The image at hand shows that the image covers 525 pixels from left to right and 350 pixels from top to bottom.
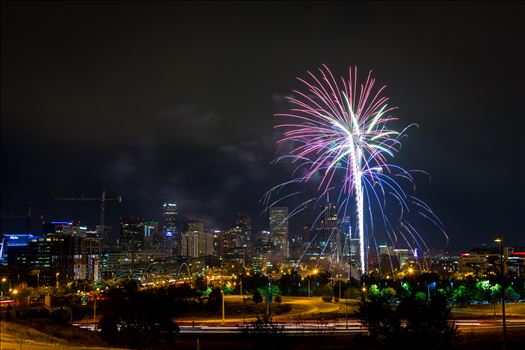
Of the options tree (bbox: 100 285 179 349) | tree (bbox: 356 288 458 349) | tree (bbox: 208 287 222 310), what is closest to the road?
tree (bbox: 100 285 179 349)

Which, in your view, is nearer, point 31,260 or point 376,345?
point 376,345

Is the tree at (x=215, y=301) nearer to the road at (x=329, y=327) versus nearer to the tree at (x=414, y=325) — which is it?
the road at (x=329, y=327)

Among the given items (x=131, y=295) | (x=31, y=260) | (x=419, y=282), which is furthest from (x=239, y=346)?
(x=31, y=260)

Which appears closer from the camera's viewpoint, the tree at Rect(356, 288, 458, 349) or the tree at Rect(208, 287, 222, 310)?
the tree at Rect(356, 288, 458, 349)

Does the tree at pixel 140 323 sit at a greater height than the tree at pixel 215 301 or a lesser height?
greater

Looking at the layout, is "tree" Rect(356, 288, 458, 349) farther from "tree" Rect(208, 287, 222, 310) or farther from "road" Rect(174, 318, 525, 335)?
"tree" Rect(208, 287, 222, 310)

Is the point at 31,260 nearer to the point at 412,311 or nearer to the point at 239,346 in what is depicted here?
the point at 239,346

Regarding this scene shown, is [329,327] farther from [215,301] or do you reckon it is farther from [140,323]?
[215,301]

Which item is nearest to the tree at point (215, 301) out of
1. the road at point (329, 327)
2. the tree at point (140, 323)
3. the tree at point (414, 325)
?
the road at point (329, 327)

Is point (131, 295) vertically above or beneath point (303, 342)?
above

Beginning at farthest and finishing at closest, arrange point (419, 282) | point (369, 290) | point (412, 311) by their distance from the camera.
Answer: point (419, 282), point (369, 290), point (412, 311)

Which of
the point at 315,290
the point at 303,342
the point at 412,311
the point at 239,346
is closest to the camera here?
the point at 412,311
